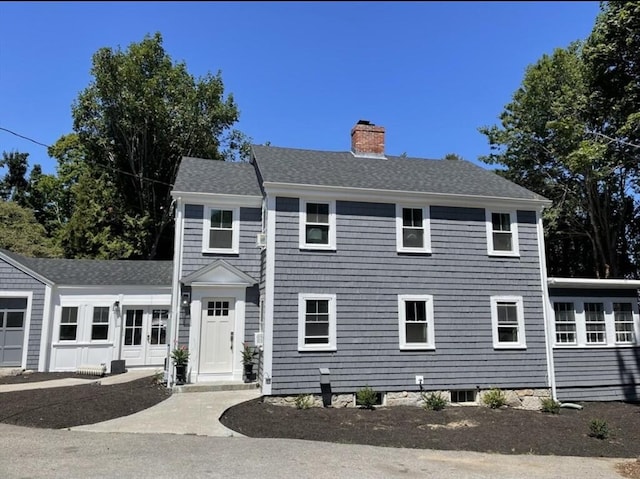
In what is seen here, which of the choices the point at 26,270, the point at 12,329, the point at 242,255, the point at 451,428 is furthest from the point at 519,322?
the point at 12,329

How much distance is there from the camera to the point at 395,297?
13.1 meters

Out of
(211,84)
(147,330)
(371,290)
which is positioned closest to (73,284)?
(147,330)

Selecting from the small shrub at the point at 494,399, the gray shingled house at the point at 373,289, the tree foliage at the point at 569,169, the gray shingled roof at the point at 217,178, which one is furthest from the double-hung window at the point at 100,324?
the tree foliage at the point at 569,169

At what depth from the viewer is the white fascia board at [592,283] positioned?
14.1 m

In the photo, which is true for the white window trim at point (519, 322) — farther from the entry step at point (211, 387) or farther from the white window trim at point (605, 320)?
the entry step at point (211, 387)

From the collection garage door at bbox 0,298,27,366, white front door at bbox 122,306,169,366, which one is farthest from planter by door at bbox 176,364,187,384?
garage door at bbox 0,298,27,366

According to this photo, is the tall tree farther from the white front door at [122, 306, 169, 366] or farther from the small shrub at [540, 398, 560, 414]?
the small shrub at [540, 398, 560, 414]

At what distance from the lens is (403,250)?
13422mm

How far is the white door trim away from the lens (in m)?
12.7

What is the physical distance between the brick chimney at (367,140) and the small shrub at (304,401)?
28.4 feet

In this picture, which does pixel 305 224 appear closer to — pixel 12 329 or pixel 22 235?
pixel 12 329

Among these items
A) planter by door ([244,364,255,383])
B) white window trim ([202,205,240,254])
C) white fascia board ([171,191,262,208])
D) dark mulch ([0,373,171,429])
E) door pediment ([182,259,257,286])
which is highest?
white fascia board ([171,191,262,208])

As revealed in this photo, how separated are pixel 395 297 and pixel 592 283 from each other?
6.31 meters

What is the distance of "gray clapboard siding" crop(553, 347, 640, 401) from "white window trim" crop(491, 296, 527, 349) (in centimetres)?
127
